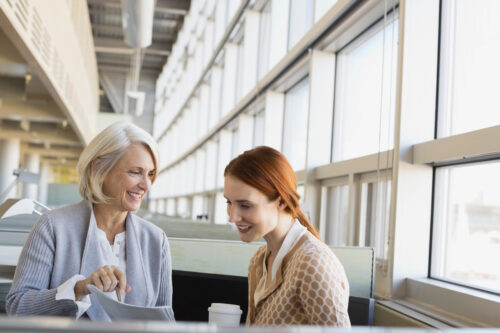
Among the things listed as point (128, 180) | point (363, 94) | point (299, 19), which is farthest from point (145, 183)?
point (299, 19)

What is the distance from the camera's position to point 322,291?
57.9 inches

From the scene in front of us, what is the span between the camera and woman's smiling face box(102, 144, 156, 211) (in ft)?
5.85

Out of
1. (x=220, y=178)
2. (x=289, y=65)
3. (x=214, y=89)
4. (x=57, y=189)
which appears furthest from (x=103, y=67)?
(x=289, y=65)

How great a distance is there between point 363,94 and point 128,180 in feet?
10.9

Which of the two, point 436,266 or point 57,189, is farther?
point 57,189

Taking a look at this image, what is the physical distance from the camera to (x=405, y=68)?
3258 mm

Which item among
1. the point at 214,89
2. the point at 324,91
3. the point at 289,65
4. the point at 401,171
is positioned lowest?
the point at 401,171

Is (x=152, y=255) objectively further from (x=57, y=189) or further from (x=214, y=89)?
(x=57, y=189)

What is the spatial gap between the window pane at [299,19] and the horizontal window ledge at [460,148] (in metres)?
3.10

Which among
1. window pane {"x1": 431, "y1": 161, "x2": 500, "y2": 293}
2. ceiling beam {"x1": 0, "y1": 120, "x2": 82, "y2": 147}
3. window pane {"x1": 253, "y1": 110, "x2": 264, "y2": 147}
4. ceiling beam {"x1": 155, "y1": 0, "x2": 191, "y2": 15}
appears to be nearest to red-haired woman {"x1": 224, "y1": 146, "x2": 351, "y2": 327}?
window pane {"x1": 431, "y1": 161, "x2": 500, "y2": 293}

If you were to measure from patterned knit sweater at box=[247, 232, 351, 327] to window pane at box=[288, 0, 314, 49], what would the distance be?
15.2ft

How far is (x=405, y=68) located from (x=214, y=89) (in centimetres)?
915

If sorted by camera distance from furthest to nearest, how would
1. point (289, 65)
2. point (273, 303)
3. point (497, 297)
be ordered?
point (289, 65), point (497, 297), point (273, 303)

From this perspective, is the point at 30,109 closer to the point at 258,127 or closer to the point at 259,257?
the point at 258,127
